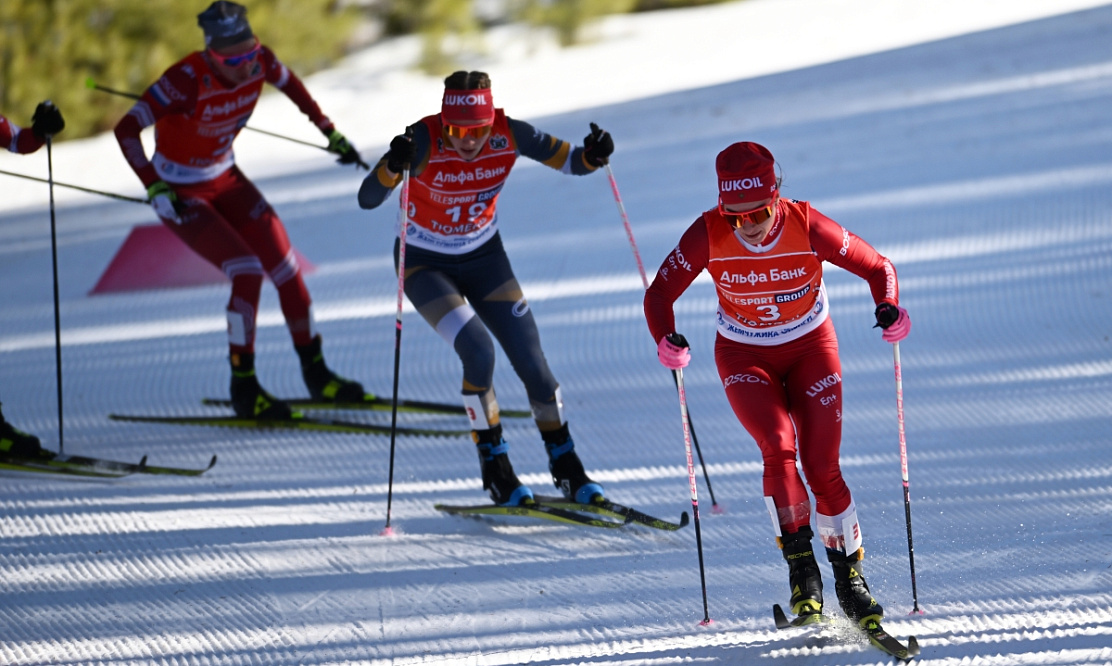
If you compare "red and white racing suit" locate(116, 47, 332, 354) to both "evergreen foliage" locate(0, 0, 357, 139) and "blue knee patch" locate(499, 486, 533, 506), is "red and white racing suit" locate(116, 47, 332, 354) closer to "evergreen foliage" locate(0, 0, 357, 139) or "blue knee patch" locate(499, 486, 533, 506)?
"blue knee patch" locate(499, 486, 533, 506)

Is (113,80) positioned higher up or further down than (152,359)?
higher up

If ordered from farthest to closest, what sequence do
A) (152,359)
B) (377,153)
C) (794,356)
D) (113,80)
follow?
(113,80), (377,153), (152,359), (794,356)

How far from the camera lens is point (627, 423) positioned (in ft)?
15.3

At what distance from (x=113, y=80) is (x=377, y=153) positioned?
373 cm

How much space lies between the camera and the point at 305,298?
201 inches

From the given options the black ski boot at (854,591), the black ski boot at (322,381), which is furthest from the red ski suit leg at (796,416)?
the black ski boot at (322,381)

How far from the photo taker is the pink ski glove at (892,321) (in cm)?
287

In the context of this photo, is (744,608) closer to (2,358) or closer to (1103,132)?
(2,358)

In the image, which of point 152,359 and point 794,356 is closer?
point 794,356

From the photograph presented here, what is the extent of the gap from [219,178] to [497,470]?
6.71 ft

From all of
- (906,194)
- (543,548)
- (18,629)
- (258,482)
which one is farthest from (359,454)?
(906,194)

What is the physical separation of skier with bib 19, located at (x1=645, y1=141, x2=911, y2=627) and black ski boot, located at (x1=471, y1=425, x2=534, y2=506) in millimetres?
1121

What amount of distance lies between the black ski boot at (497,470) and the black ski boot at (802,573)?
3.97 ft

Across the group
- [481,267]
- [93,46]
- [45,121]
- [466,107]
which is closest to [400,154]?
[466,107]
